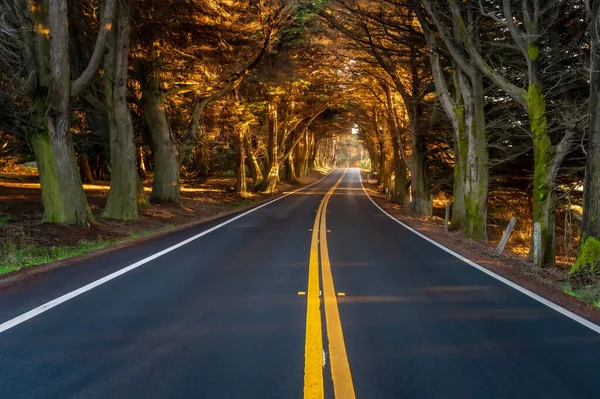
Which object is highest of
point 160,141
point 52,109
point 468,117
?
point 468,117

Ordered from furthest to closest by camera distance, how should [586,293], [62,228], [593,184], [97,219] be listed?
[97,219]
[62,228]
[593,184]
[586,293]

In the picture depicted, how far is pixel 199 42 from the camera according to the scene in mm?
18188

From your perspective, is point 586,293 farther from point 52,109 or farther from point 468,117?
point 52,109

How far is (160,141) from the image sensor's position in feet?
66.7

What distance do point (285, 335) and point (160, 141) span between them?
16945 mm

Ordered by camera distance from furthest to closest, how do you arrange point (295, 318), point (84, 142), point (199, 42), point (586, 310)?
point (84, 142)
point (199, 42)
point (586, 310)
point (295, 318)

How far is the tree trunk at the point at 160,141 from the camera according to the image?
1951 cm

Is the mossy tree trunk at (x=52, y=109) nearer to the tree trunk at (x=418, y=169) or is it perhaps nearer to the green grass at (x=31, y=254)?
the green grass at (x=31, y=254)

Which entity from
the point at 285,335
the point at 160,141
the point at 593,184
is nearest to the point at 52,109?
the point at 160,141

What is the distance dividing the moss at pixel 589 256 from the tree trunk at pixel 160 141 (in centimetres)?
1624

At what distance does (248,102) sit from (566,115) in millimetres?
22059

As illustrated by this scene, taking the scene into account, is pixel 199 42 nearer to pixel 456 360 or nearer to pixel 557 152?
pixel 557 152

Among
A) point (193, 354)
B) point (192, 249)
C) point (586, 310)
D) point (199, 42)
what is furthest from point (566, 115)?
point (199, 42)

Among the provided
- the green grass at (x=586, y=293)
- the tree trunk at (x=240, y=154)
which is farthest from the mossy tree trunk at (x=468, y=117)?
the tree trunk at (x=240, y=154)
